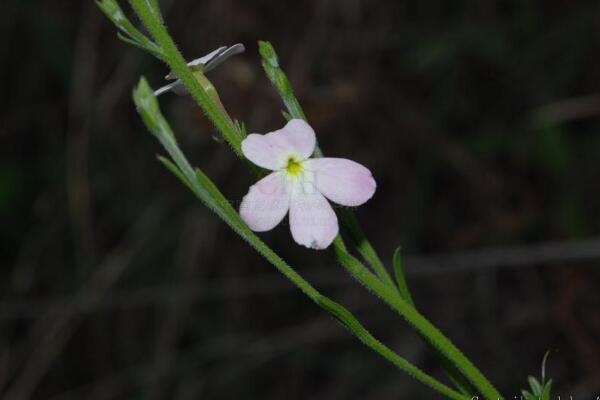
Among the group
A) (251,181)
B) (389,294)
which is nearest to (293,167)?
(389,294)

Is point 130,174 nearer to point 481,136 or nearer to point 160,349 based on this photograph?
point 160,349

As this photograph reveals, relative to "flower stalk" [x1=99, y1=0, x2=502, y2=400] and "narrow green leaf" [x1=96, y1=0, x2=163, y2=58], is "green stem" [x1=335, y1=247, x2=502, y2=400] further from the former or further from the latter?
"narrow green leaf" [x1=96, y1=0, x2=163, y2=58]

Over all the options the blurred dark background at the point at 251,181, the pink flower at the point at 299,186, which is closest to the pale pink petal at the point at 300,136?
the pink flower at the point at 299,186

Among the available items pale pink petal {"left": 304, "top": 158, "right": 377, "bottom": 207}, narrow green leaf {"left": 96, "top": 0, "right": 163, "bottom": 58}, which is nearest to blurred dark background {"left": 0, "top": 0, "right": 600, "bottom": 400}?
narrow green leaf {"left": 96, "top": 0, "right": 163, "bottom": 58}

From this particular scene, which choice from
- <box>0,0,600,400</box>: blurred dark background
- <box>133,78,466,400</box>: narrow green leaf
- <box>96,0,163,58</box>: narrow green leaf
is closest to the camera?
<box>133,78,466,400</box>: narrow green leaf

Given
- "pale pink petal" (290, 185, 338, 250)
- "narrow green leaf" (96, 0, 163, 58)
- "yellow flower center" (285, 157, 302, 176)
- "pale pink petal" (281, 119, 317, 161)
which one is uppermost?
"narrow green leaf" (96, 0, 163, 58)

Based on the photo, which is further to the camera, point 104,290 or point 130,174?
point 130,174

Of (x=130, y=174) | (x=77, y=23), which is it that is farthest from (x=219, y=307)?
(x=77, y=23)

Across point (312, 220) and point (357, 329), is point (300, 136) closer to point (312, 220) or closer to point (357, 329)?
point (312, 220)
